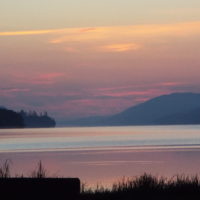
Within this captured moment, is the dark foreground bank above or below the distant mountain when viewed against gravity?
below

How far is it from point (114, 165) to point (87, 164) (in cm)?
143

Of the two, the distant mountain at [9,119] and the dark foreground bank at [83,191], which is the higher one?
the distant mountain at [9,119]

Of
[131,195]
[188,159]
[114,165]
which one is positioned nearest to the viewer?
[131,195]

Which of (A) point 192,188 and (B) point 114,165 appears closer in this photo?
(A) point 192,188

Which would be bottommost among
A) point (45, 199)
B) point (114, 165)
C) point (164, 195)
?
point (45, 199)

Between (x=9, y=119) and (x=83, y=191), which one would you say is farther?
(x=9, y=119)

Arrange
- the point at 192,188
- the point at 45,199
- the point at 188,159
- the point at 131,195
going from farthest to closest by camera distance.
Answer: the point at 188,159 → the point at 192,188 → the point at 131,195 → the point at 45,199

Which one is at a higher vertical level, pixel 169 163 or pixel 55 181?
pixel 169 163

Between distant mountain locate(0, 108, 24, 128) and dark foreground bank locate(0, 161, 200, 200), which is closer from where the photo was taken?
dark foreground bank locate(0, 161, 200, 200)

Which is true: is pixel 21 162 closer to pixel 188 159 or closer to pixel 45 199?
pixel 188 159

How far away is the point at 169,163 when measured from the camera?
34594 millimetres

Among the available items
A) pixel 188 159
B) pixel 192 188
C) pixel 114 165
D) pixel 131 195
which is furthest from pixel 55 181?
pixel 188 159

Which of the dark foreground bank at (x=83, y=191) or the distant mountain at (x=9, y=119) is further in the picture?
the distant mountain at (x=9, y=119)

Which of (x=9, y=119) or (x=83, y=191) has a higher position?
(x=9, y=119)
